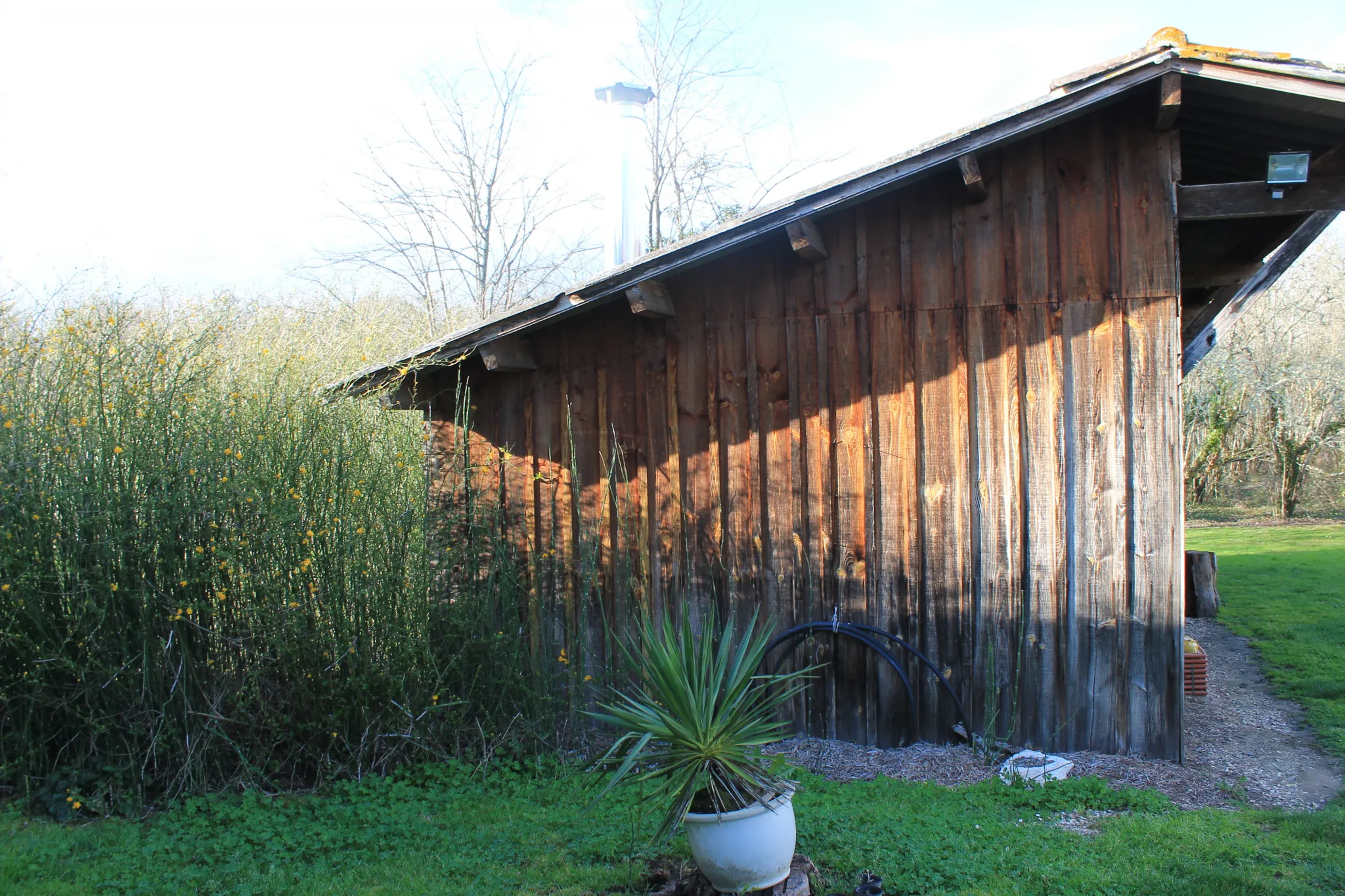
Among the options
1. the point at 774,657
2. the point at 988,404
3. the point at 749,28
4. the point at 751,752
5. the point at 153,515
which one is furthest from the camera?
the point at 749,28

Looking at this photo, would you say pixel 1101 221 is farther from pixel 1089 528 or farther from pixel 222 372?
pixel 222 372

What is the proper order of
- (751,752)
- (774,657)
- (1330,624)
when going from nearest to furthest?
(751,752) < (774,657) < (1330,624)

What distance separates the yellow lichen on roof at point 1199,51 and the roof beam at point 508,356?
384 centimetres

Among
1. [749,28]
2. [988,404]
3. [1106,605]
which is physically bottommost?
[1106,605]

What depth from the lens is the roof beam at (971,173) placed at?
4.75m

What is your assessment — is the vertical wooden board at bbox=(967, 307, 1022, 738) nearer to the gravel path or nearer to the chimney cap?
the gravel path

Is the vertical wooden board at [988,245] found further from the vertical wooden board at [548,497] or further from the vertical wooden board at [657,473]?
the vertical wooden board at [548,497]

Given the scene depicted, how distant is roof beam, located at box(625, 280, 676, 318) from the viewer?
5384 mm

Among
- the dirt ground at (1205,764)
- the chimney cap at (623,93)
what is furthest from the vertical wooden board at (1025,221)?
the chimney cap at (623,93)

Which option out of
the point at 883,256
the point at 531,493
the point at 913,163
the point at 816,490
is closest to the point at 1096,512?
the point at 816,490

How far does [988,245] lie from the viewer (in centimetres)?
511

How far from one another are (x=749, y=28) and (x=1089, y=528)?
44.2 feet

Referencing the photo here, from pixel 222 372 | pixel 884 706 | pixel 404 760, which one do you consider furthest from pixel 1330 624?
pixel 222 372

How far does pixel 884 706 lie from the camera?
5.29m
